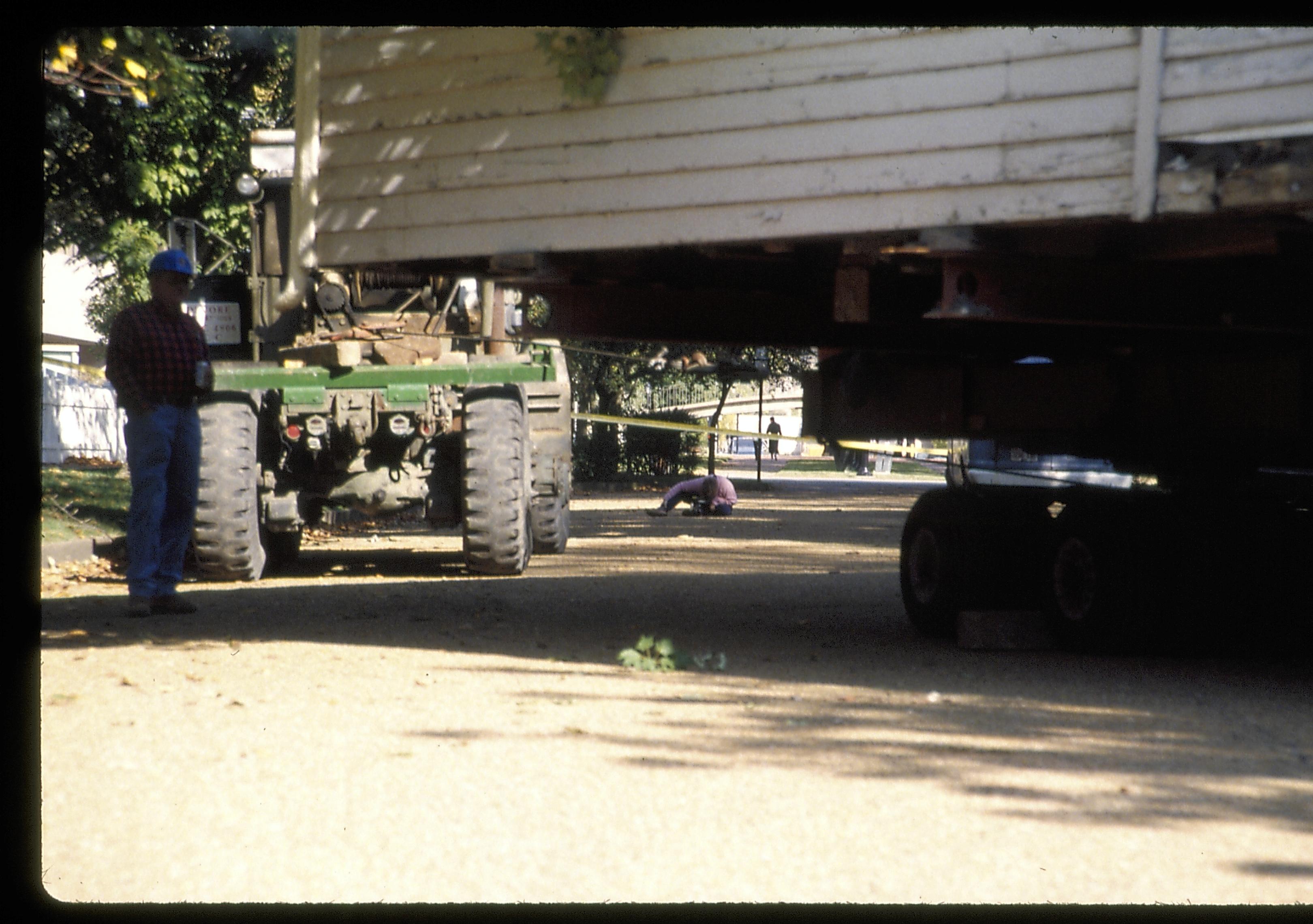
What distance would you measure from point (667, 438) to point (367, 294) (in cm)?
2202

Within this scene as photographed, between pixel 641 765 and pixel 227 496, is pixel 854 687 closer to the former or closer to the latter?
pixel 641 765

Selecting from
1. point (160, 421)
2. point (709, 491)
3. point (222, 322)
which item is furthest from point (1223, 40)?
point (709, 491)

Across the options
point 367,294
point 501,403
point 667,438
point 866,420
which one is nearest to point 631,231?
point 866,420

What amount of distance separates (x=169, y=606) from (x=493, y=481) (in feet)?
9.55

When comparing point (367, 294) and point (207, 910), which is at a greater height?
point (367, 294)

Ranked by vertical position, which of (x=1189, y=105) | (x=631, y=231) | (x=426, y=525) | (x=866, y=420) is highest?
(x=1189, y=105)

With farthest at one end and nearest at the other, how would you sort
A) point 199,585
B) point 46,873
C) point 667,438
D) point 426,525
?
point 667,438 → point 426,525 → point 199,585 → point 46,873

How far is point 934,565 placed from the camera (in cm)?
790

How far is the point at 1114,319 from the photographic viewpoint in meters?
6.54

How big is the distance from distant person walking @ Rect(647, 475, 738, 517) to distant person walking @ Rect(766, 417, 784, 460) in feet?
106

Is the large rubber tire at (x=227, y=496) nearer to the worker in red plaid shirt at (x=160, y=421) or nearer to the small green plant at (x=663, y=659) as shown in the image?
the worker in red plaid shirt at (x=160, y=421)

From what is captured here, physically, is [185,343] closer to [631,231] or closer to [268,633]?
[268,633]

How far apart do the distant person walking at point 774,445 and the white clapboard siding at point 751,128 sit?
4648 centimetres

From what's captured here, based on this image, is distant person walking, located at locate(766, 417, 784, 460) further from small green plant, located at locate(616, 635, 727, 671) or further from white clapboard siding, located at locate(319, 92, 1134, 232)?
small green plant, located at locate(616, 635, 727, 671)
